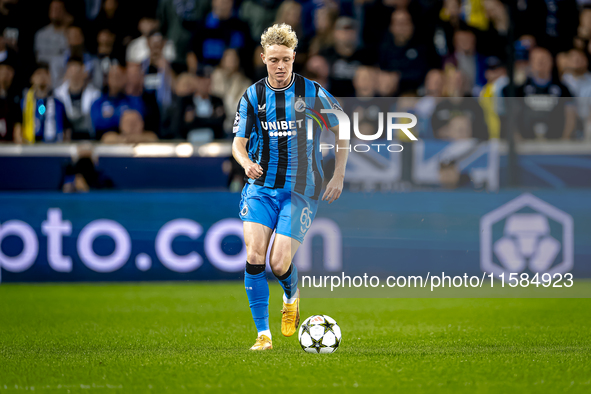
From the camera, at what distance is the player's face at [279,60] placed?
16.5ft

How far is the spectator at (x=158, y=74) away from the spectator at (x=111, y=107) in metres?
0.27

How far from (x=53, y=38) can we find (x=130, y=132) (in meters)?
2.22

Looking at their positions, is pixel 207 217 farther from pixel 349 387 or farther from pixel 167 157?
pixel 349 387

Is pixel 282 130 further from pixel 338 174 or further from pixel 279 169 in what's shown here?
pixel 338 174

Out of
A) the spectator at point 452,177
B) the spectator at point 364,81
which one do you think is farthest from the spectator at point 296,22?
the spectator at point 452,177

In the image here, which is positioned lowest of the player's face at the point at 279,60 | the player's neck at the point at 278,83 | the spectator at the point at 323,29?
the player's neck at the point at 278,83

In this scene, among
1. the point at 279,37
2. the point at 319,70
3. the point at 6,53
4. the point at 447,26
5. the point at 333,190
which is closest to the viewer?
the point at 279,37

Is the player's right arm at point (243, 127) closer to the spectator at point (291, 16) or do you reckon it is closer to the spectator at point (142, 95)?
the spectator at point (142, 95)

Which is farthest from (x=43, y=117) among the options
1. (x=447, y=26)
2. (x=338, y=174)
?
(x=447, y=26)

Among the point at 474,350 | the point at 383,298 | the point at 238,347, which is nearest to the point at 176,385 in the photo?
the point at 238,347

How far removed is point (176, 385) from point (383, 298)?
4.61 m

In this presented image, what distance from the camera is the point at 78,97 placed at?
9.45m

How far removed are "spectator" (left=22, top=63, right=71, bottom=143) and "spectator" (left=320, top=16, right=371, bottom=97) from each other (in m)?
3.28

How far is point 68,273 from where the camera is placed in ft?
29.2
